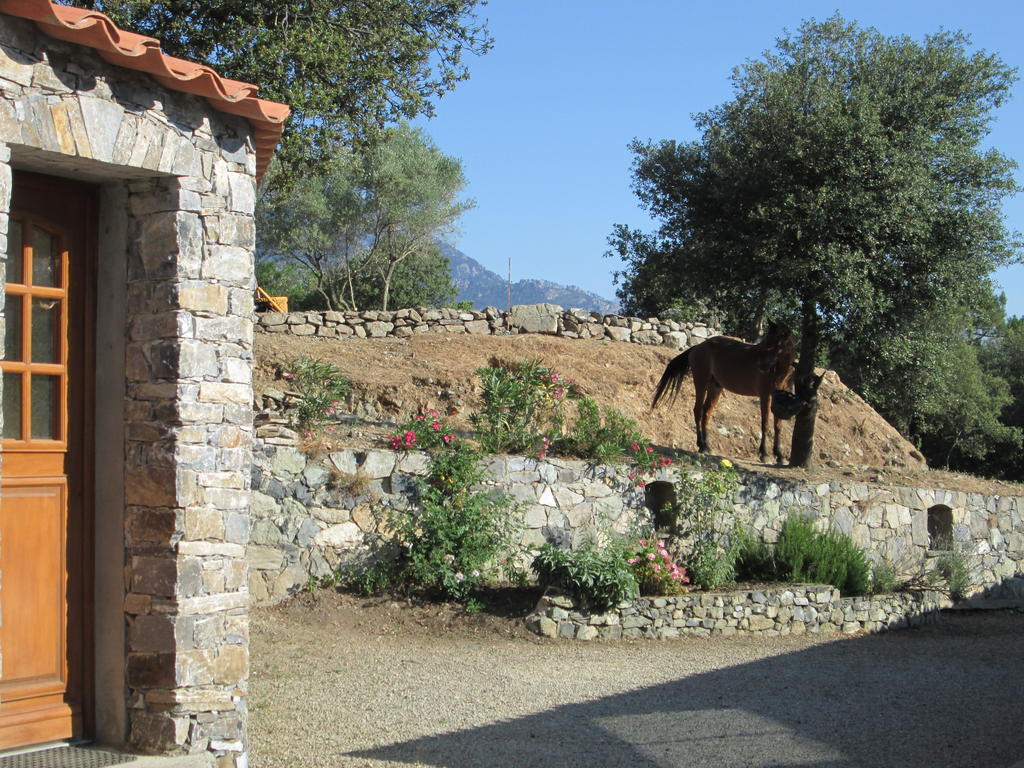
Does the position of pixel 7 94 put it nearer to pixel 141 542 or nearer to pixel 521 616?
pixel 141 542

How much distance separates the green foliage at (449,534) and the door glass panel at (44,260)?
585cm

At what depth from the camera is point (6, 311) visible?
530 cm

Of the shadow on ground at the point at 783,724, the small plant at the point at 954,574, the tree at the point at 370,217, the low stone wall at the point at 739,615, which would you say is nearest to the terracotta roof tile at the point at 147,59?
the shadow on ground at the point at 783,724

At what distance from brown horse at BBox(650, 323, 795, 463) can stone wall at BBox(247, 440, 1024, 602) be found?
5.70 feet

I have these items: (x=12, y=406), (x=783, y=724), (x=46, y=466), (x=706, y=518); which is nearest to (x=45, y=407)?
(x=12, y=406)

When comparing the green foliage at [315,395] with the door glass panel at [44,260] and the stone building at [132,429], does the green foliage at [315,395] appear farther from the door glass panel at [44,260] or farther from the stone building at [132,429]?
the door glass panel at [44,260]

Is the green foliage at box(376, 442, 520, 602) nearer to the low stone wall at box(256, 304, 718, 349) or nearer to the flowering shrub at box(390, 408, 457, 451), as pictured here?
the flowering shrub at box(390, 408, 457, 451)

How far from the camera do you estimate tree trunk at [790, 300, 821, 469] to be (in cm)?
1442

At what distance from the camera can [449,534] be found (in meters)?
10.8

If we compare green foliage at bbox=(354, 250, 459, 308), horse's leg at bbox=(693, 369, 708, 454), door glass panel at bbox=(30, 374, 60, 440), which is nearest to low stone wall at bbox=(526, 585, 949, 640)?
horse's leg at bbox=(693, 369, 708, 454)

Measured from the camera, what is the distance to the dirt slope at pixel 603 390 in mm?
16094

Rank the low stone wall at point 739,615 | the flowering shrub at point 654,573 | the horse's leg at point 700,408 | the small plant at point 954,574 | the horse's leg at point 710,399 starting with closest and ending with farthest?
the low stone wall at point 739,615 → the flowering shrub at point 654,573 → the small plant at point 954,574 → the horse's leg at point 700,408 → the horse's leg at point 710,399

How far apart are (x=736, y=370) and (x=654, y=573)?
5329 millimetres

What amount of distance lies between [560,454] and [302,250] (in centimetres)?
2295
